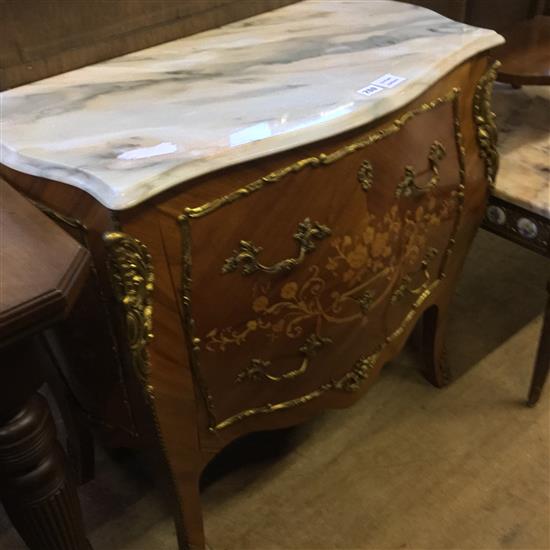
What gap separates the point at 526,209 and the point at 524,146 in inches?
8.5

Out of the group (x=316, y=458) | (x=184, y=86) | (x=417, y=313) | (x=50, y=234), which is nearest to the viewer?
(x=50, y=234)

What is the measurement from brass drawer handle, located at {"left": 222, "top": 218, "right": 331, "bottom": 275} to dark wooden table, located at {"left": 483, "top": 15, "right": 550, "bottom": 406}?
1.58ft

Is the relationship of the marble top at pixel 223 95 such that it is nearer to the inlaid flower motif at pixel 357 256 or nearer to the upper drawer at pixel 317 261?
the upper drawer at pixel 317 261

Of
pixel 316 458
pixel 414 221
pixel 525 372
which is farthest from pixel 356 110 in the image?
pixel 525 372

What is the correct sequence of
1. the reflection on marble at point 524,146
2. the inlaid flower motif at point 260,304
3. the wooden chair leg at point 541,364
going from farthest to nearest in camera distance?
the wooden chair leg at point 541,364
the reflection on marble at point 524,146
the inlaid flower motif at point 260,304

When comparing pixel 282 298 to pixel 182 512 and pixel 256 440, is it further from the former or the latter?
pixel 256 440

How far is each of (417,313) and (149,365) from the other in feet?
1.84

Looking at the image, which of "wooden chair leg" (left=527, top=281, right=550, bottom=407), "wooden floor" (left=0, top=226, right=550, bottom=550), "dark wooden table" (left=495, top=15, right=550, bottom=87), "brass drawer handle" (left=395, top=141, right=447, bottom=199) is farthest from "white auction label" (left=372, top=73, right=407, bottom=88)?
"wooden floor" (left=0, top=226, right=550, bottom=550)

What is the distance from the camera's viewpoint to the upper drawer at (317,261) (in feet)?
2.77

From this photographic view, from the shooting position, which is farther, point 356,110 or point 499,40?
point 499,40

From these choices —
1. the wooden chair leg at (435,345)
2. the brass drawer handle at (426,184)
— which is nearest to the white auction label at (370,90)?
the brass drawer handle at (426,184)

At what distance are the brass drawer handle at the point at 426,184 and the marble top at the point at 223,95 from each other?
115 mm

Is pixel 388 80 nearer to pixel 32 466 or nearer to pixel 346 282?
pixel 346 282

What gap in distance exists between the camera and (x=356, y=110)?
0.88 metres
